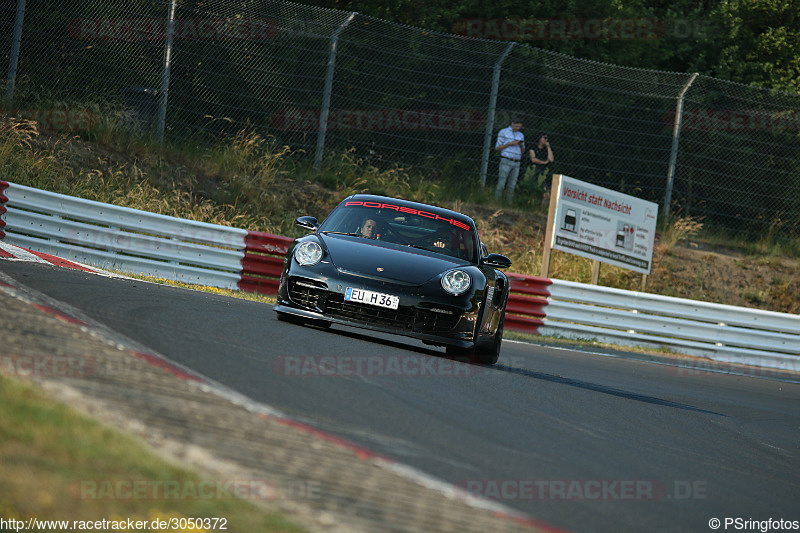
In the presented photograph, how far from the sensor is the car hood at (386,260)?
8383 mm

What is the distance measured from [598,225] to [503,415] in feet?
36.0

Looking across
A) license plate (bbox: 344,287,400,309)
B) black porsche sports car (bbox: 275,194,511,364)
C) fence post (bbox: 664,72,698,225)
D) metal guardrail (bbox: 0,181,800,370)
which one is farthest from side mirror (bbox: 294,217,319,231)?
fence post (bbox: 664,72,698,225)

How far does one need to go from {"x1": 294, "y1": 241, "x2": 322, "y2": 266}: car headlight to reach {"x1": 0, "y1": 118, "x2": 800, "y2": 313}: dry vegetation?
25.7ft

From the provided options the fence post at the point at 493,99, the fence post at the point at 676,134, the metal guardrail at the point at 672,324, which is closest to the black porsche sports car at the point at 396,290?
the metal guardrail at the point at 672,324

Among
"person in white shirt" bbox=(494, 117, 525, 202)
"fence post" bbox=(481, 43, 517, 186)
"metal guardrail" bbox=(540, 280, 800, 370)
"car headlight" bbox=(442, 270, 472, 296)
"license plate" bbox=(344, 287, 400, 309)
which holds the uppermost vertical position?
"fence post" bbox=(481, 43, 517, 186)

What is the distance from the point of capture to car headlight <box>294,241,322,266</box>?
28.0 ft

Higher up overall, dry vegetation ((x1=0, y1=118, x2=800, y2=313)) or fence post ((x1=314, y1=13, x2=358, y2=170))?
fence post ((x1=314, y1=13, x2=358, y2=170))

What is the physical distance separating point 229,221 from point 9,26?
176 inches

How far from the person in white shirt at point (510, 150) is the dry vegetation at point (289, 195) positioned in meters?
0.52

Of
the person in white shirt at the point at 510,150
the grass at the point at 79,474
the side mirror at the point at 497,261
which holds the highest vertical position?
the person in white shirt at the point at 510,150

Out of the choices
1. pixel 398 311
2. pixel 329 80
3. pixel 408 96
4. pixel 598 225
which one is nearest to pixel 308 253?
pixel 398 311

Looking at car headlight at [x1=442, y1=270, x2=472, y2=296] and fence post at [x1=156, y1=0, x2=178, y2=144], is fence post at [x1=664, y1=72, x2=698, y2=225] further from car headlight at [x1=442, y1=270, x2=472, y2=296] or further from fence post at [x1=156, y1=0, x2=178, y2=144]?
car headlight at [x1=442, y1=270, x2=472, y2=296]

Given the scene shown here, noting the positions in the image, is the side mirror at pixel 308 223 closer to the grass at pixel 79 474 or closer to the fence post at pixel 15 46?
the grass at pixel 79 474

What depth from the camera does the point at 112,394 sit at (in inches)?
169
